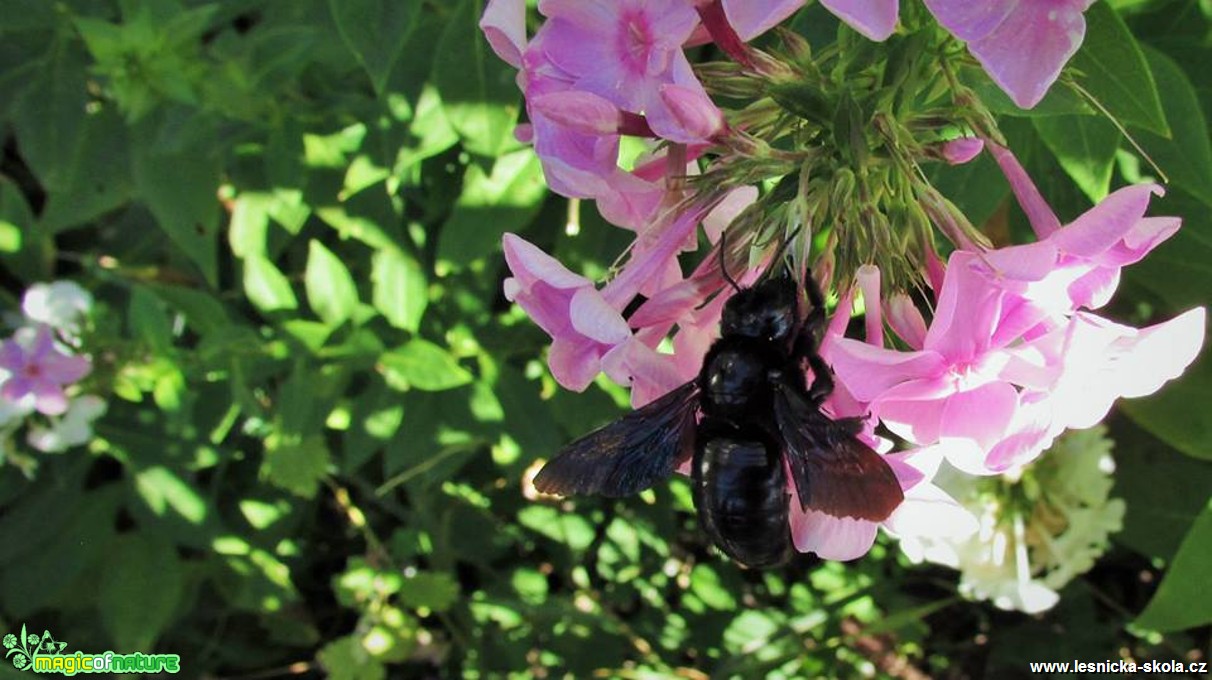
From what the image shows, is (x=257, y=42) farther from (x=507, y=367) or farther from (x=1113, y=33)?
(x=1113, y=33)

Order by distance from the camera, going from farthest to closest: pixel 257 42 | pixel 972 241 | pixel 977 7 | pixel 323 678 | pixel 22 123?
pixel 323 678 < pixel 22 123 < pixel 257 42 < pixel 972 241 < pixel 977 7

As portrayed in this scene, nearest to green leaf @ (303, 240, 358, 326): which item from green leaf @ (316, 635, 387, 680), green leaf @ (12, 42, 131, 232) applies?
green leaf @ (12, 42, 131, 232)

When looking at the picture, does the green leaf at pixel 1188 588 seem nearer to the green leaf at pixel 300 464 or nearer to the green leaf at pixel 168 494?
the green leaf at pixel 300 464

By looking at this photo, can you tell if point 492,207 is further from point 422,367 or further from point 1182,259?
point 1182,259

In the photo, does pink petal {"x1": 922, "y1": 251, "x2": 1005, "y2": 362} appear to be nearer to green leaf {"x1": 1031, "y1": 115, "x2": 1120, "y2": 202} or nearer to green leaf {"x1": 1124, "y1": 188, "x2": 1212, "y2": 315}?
green leaf {"x1": 1031, "y1": 115, "x2": 1120, "y2": 202}

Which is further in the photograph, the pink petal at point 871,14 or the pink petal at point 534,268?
the pink petal at point 534,268

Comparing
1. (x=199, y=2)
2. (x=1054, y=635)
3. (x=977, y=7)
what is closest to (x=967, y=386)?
(x=977, y=7)

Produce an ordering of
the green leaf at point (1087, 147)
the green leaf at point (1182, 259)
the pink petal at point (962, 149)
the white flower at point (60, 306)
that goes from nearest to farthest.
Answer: the pink petal at point (962, 149) < the green leaf at point (1087, 147) < the green leaf at point (1182, 259) < the white flower at point (60, 306)

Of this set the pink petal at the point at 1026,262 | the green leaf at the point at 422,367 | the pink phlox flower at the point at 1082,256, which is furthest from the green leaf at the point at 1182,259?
the green leaf at the point at 422,367
